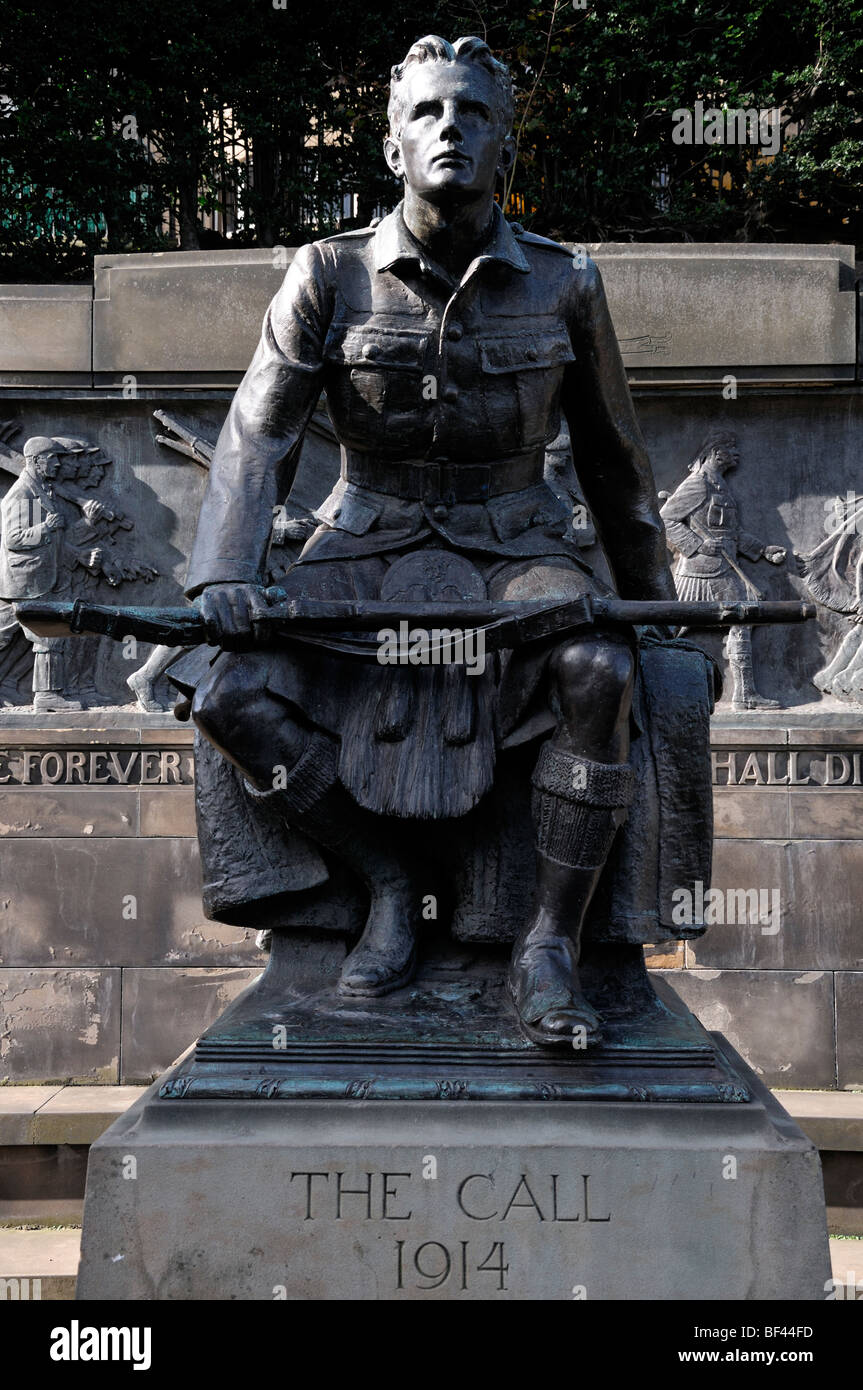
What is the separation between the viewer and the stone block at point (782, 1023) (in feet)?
27.0

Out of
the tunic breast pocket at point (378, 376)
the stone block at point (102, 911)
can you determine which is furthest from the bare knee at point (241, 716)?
the stone block at point (102, 911)

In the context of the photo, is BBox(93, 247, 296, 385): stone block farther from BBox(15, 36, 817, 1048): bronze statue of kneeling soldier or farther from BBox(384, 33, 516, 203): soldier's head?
BBox(384, 33, 516, 203): soldier's head

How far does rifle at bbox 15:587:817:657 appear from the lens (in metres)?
4.04

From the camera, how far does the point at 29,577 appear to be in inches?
350

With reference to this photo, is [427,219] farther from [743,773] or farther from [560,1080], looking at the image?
[743,773]

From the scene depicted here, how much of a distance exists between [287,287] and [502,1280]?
9.77ft

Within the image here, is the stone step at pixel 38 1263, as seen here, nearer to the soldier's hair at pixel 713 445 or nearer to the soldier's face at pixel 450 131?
the soldier's face at pixel 450 131

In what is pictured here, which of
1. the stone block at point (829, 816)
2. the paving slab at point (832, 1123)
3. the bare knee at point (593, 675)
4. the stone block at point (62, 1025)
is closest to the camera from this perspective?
the bare knee at point (593, 675)

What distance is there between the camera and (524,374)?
14.8 ft

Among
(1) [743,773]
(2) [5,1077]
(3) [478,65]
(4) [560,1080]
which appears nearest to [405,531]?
(3) [478,65]

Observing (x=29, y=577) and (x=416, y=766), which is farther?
(x=29, y=577)

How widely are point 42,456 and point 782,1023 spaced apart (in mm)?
5540

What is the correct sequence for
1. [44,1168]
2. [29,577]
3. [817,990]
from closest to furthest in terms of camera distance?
[44,1168], [817,990], [29,577]

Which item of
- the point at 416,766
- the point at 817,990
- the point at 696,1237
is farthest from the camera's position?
the point at 817,990
